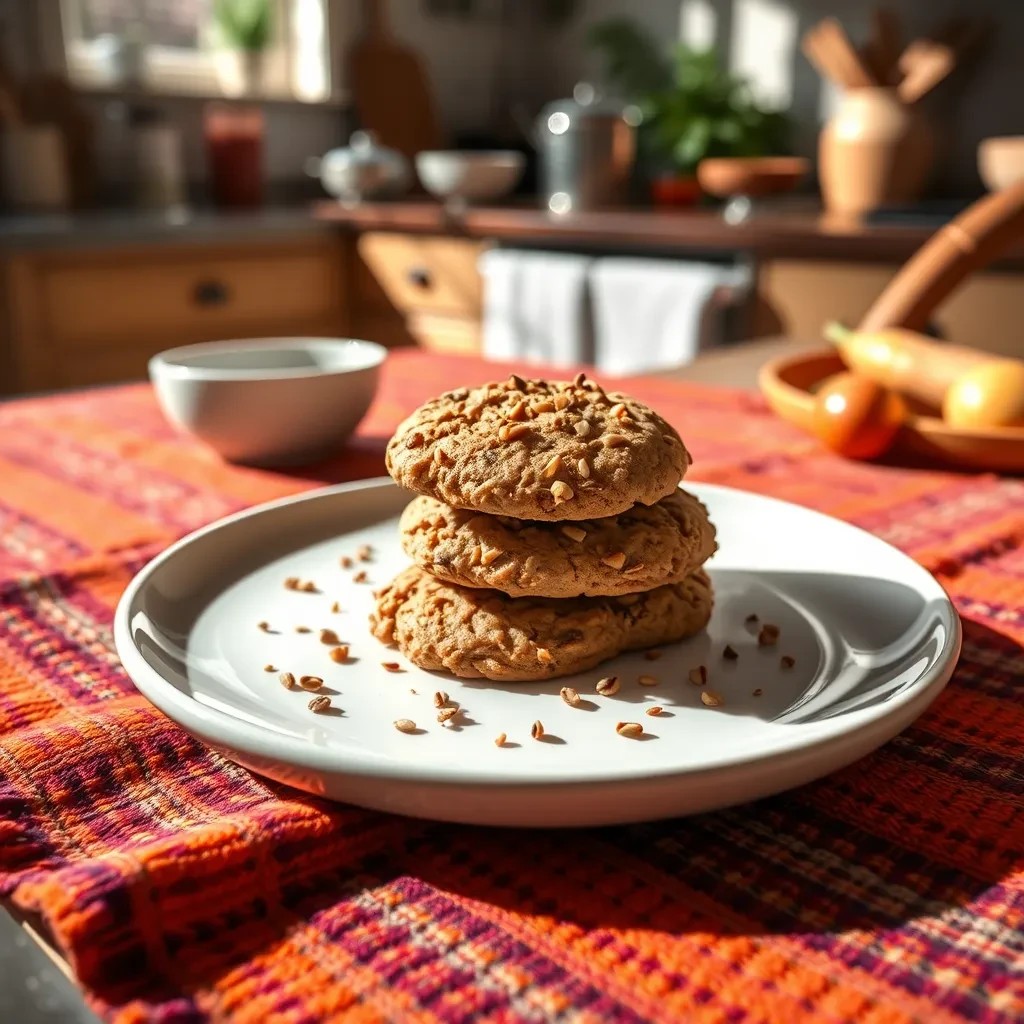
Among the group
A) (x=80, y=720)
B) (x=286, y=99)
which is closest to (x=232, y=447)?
(x=80, y=720)

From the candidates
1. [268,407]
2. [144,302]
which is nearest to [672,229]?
[144,302]

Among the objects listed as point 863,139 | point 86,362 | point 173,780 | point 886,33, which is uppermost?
point 886,33

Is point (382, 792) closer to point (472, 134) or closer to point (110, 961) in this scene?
point (110, 961)

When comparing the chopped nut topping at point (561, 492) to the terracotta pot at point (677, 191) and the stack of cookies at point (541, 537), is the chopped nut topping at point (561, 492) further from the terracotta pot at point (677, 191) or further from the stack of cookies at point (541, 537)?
the terracotta pot at point (677, 191)

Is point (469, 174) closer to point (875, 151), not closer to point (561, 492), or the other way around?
point (875, 151)

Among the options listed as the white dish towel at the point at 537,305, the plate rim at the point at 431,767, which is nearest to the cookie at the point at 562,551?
the plate rim at the point at 431,767

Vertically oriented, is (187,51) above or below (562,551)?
above

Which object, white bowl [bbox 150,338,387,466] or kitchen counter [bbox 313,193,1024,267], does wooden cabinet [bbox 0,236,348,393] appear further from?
white bowl [bbox 150,338,387,466]
